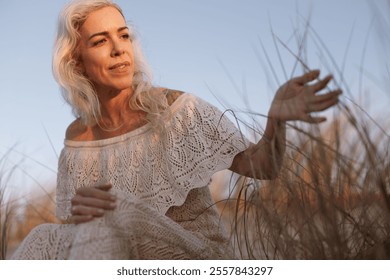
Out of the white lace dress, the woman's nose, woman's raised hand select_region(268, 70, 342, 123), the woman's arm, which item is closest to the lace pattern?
the white lace dress

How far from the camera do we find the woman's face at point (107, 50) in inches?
85.7

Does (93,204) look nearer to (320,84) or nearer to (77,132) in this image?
(320,84)

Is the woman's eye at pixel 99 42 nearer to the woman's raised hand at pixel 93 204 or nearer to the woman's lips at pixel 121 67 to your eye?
the woman's lips at pixel 121 67

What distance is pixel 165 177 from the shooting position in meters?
2.04

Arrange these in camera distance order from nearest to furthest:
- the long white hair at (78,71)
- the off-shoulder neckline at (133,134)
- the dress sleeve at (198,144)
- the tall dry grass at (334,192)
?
the tall dry grass at (334,192)
the dress sleeve at (198,144)
the off-shoulder neckline at (133,134)
the long white hair at (78,71)

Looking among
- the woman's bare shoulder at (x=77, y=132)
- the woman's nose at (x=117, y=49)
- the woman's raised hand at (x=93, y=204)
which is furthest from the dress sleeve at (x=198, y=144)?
the woman's raised hand at (x=93, y=204)

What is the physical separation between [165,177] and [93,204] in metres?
0.64

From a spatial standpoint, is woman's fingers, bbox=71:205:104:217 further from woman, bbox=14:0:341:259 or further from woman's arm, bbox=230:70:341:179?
woman's arm, bbox=230:70:341:179

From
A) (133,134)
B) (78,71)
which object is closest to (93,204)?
(133,134)

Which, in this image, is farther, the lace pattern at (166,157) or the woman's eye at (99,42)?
the woman's eye at (99,42)

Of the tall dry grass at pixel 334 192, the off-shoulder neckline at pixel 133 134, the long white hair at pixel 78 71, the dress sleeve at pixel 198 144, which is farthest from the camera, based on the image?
the long white hair at pixel 78 71

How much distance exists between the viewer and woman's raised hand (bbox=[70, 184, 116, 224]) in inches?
55.3

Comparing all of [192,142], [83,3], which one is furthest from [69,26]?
[192,142]
